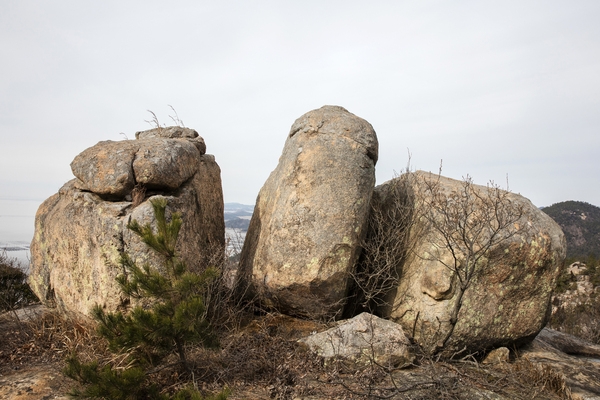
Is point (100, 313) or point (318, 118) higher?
point (318, 118)

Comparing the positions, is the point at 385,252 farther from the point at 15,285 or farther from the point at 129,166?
the point at 15,285

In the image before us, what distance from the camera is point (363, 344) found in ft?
18.0

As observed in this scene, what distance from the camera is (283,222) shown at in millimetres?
6398

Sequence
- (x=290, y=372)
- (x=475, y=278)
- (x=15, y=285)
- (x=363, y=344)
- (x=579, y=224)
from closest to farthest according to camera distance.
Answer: (x=290, y=372) < (x=363, y=344) < (x=475, y=278) < (x=15, y=285) < (x=579, y=224)

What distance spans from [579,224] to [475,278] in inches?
1492

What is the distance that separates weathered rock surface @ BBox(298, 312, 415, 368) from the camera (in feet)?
17.7

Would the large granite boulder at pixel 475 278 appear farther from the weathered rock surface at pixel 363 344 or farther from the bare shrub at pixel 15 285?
the bare shrub at pixel 15 285

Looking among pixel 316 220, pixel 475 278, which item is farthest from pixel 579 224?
pixel 316 220

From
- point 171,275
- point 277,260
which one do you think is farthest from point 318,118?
point 171,275

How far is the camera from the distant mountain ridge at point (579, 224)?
33.2 metres

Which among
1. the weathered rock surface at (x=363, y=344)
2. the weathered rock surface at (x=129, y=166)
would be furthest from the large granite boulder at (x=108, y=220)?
the weathered rock surface at (x=363, y=344)

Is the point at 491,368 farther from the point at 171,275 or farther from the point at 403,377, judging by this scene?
the point at 171,275

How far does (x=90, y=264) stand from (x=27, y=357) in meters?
1.38

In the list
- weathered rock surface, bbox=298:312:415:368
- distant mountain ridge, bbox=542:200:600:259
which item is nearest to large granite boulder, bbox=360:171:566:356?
weathered rock surface, bbox=298:312:415:368
